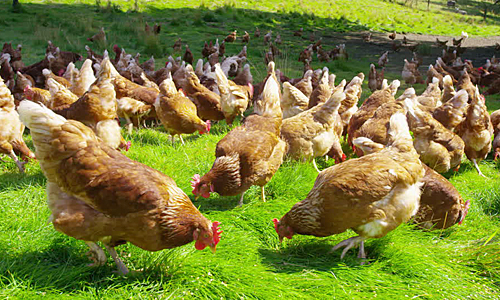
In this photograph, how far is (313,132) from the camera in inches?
190

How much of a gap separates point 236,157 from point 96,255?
5.38 feet

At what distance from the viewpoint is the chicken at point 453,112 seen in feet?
16.7

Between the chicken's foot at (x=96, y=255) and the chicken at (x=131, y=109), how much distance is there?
11.7ft

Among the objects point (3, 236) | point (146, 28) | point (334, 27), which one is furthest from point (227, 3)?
point (3, 236)

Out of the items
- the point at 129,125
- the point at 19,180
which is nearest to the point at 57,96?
the point at 129,125

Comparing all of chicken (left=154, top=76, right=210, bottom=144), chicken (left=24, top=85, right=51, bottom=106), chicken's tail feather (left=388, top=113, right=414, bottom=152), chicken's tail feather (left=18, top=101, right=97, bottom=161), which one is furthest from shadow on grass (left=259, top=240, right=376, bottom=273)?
chicken (left=24, top=85, right=51, bottom=106)

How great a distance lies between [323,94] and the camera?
589 centimetres

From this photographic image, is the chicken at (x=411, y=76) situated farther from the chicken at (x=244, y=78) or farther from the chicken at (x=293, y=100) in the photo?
the chicken at (x=293, y=100)

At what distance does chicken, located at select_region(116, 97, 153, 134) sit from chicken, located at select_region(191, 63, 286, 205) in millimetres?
2371

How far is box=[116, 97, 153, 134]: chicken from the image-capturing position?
6004mm

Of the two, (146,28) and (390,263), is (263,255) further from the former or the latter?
Result: (146,28)

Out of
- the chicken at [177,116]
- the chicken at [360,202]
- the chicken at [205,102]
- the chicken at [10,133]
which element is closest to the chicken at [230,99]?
the chicken at [205,102]

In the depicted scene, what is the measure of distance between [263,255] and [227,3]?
20.5 m

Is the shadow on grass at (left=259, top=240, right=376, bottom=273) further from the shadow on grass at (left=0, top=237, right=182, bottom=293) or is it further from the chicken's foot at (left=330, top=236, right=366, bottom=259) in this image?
the shadow on grass at (left=0, top=237, right=182, bottom=293)
